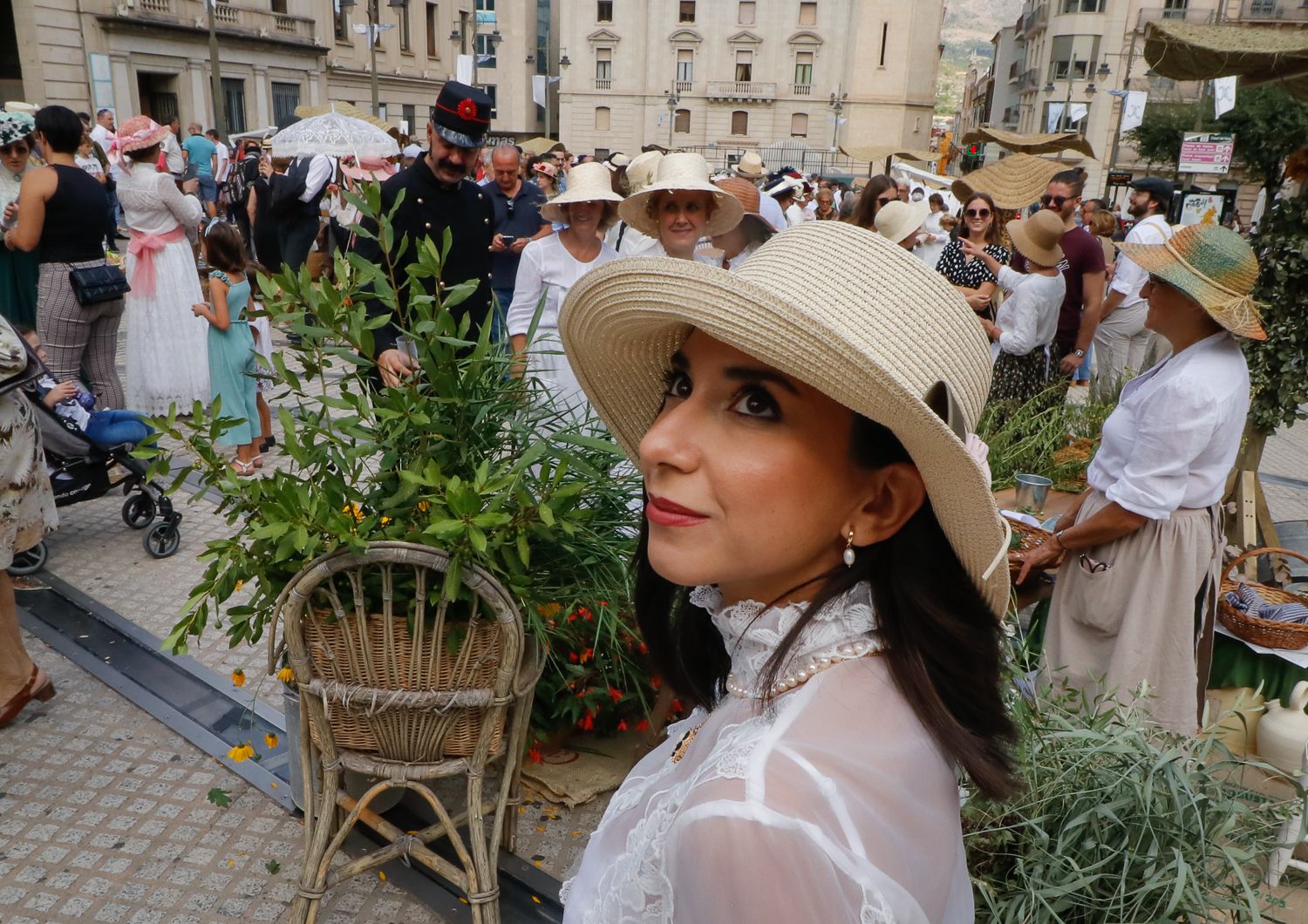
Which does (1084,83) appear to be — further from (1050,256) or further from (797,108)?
(1050,256)

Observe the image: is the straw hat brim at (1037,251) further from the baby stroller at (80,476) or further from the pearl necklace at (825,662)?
the pearl necklace at (825,662)

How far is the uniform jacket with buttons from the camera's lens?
4418 mm

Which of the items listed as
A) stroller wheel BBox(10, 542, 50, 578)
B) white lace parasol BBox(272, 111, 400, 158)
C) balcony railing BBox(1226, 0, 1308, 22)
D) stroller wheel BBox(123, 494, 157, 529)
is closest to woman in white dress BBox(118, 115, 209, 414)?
stroller wheel BBox(123, 494, 157, 529)

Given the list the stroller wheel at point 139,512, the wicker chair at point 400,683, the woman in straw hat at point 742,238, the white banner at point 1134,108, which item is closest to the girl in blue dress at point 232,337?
the stroller wheel at point 139,512

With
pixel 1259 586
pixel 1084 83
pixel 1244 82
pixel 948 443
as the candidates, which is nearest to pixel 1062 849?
pixel 948 443

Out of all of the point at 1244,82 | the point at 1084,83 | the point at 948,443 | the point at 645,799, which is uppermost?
the point at 1084,83

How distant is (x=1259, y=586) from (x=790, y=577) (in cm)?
344

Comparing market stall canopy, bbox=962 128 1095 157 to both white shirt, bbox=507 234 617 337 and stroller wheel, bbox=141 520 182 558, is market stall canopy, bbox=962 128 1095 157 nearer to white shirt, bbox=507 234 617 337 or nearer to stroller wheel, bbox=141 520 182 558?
white shirt, bbox=507 234 617 337

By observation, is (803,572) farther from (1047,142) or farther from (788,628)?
(1047,142)

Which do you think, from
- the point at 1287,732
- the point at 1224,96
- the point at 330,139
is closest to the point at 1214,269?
the point at 1287,732

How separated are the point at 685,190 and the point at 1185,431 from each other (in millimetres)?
2613

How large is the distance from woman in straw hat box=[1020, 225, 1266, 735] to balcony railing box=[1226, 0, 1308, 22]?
47747mm

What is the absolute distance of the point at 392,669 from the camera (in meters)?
2.24

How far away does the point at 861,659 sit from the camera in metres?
1.09
